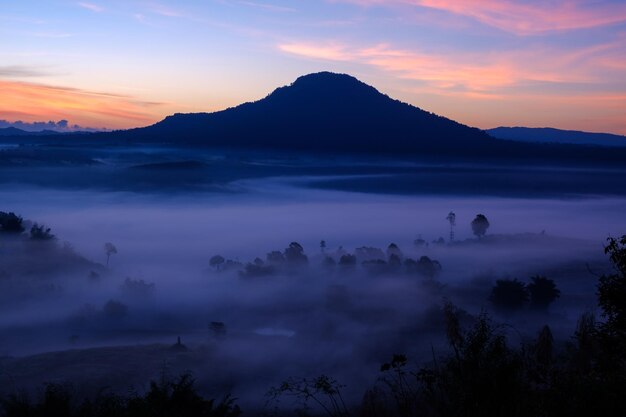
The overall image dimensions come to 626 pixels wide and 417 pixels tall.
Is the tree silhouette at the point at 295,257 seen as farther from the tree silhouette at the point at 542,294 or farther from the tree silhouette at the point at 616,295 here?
the tree silhouette at the point at 616,295

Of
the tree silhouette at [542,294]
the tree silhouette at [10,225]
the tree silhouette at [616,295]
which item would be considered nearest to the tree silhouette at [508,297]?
the tree silhouette at [542,294]

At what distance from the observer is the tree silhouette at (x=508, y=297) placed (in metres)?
57.0

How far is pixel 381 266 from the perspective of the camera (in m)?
81.7

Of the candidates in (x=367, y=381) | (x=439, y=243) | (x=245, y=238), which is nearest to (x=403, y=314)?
(x=367, y=381)

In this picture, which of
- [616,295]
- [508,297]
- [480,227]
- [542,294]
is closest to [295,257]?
[508,297]

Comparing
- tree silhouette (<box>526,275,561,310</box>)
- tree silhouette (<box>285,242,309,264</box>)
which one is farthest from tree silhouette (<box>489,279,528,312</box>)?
tree silhouette (<box>285,242,309,264</box>)

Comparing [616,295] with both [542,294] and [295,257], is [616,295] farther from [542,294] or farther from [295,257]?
[295,257]

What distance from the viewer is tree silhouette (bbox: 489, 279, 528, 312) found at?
5697 cm

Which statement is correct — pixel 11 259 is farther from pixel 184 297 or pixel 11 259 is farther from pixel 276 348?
pixel 276 348

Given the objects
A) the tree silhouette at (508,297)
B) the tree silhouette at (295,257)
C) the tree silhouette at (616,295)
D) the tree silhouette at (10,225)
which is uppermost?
the tree silhouette at (616,295)

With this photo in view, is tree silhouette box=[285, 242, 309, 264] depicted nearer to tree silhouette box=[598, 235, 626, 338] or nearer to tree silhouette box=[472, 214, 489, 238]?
tree silhouette box=[472, 214, 489, 238]

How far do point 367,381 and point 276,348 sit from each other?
10.3m

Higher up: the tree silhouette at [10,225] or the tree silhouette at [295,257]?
the tree silhouette at [10,225]

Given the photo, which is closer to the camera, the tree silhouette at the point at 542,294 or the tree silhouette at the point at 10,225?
the tree silhouette at the point at 542,294
